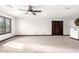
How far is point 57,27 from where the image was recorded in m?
11.3

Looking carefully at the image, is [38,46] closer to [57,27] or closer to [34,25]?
[34,25]

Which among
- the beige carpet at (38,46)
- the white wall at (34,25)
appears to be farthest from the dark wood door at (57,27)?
the beige carpet at (38,46)

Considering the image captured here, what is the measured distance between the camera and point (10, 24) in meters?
9.40

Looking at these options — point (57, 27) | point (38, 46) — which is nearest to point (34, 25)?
point (57, 27)

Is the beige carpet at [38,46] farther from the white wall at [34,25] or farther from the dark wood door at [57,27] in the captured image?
the dark wood door at [57,27]

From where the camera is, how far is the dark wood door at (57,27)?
11.2 meters

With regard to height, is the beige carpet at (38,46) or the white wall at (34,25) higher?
the white wall at (34,25)

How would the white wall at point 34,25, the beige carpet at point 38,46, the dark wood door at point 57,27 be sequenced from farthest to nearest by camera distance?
the dark wood door at point 57,27
the white wall at point 34,25
the beige carpet at point 38,46

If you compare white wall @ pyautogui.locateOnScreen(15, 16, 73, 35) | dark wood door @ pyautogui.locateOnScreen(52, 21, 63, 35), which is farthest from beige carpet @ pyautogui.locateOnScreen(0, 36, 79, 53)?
dark wood door @ pyautogui.locateOnScreen(52, 21, 63, 35)

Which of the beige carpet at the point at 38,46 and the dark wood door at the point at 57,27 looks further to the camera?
the dark wood door at the point at 57,27

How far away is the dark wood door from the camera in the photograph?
11162mm

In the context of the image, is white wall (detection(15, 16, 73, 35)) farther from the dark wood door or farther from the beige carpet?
the beige carpet
